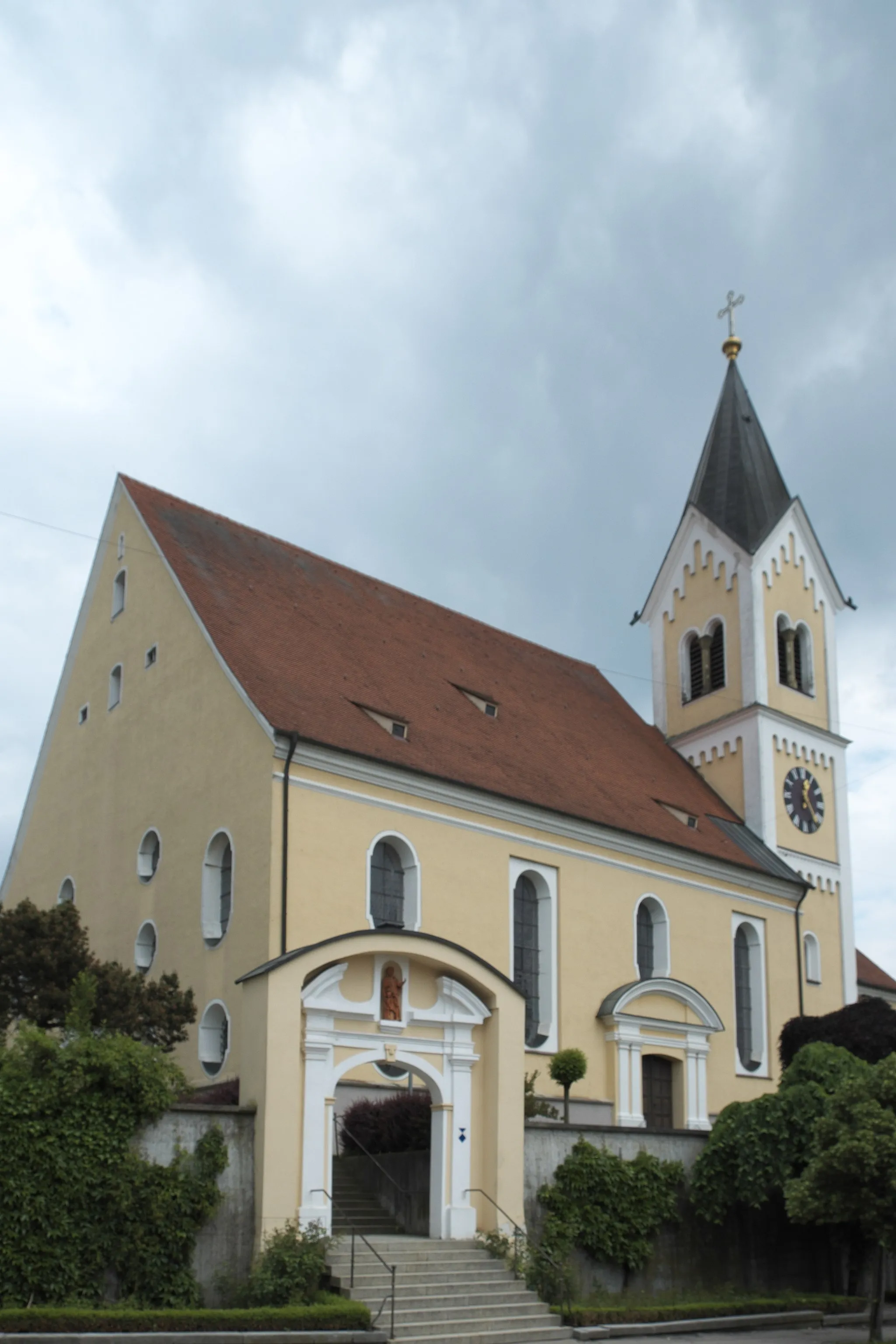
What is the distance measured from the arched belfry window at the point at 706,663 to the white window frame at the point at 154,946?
1941cm

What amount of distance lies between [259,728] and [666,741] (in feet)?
63.5

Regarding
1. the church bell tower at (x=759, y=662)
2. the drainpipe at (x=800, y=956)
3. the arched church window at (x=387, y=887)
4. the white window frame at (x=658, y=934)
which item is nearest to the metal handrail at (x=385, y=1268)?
the arched church window at (x=387, y=887)

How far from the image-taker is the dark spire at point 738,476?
137ft

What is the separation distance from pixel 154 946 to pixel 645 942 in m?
11.4

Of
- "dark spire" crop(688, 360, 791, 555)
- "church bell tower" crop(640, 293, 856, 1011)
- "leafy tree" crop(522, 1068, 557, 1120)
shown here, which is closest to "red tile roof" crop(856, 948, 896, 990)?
"church bell tower" crop(640, 293, 856, 1011)

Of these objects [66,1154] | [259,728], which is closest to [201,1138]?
[66,1154]

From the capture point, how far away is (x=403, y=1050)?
2078 cm

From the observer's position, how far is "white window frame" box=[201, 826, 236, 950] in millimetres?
24859

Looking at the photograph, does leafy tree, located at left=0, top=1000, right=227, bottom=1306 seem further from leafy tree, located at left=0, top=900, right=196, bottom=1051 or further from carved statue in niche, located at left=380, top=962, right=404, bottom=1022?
carved statue in niche, located at left=380, top=962, right=404, bottom=1022

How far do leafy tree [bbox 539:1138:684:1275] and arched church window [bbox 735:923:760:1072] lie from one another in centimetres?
1136

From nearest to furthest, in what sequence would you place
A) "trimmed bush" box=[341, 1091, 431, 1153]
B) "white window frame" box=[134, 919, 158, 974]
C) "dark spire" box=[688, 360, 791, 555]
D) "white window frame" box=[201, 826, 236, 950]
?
1. "trimmed bush" box=[341, 1091, 431, 1153]
2. "white window frame" box=[201, 826, 236, 950]
3. "white window frame" box=[134, 919, 158, 974]
4. "dark spire" box=[688, 360, 791, 555]

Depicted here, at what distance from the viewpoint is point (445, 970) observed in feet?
70.5

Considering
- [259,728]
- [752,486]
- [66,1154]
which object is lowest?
[66,1154]

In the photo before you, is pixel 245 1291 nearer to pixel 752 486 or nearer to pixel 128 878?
pixel 128 878
